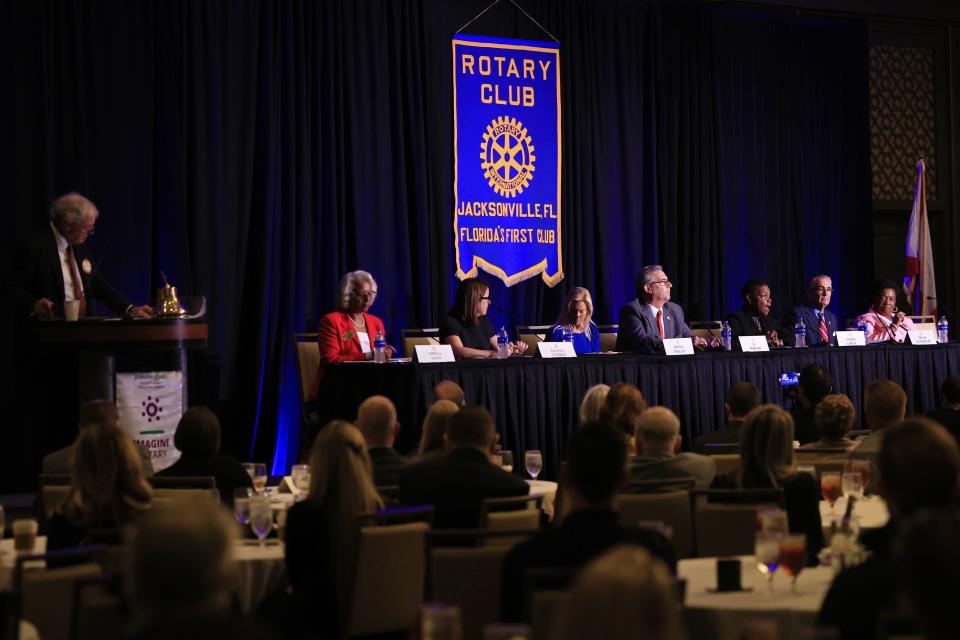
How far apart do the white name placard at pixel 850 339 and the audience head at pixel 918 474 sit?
714 centimetres

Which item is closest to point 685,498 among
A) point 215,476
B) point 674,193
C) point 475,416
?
point 475,416

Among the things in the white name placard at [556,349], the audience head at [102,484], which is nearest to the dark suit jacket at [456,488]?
the audience head at [102,484]

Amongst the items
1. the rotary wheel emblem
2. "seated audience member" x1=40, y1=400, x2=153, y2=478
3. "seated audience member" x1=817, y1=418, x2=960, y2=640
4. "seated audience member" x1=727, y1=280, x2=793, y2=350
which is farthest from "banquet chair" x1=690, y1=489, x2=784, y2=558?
the rotary wheel emblem

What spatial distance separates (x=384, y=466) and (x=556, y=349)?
12.0 ft

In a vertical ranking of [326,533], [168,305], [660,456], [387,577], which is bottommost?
[387,577]

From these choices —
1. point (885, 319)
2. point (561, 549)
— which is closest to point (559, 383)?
point (885, 319)

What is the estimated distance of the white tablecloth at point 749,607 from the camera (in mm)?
2781

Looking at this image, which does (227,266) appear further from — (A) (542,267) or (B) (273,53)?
(A) (542,267)

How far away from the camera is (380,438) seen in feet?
15.1

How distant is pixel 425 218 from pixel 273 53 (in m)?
1.75

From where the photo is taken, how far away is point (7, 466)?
834 cm

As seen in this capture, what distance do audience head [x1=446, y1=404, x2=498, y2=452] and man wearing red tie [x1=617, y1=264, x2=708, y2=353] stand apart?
4.65 m

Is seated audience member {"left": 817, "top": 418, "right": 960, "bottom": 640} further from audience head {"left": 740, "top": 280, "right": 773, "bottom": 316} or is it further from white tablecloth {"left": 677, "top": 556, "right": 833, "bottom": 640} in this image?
audience head {"left": 740, "top": 280, "right": 773, "bottom": 316}

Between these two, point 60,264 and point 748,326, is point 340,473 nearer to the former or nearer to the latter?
point 60,264
